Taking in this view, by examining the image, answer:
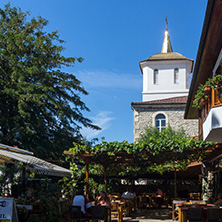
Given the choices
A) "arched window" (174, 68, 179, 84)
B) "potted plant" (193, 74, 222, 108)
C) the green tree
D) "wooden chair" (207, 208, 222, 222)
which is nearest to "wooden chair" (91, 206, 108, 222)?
"wooden chair" (207, 208, 222, 222)

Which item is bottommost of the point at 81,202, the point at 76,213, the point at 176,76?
the point at 76,213

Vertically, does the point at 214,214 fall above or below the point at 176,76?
below

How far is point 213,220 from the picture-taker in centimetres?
1033

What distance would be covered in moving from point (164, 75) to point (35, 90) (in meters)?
24.2

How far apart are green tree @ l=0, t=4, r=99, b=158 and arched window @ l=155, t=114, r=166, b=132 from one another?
1320cm

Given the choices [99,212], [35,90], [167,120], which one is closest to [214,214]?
[99,212]

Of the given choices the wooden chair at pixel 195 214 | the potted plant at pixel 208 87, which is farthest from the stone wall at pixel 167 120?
the wooden chair at pixel 195 214

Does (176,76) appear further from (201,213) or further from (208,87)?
(201,213)

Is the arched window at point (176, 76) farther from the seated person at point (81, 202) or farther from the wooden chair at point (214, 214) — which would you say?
the wooden chair at point (214, 214)

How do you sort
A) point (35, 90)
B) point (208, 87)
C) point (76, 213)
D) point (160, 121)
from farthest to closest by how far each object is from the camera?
point (160, 121)
point (35, 90)
point (208, 87)
point (76, 213)

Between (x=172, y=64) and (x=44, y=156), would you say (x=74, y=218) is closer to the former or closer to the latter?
(x=44, y=156)

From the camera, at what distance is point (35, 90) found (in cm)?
2478

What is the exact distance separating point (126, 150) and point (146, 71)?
33143 millimetres

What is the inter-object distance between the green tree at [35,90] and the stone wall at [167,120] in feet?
41.1
